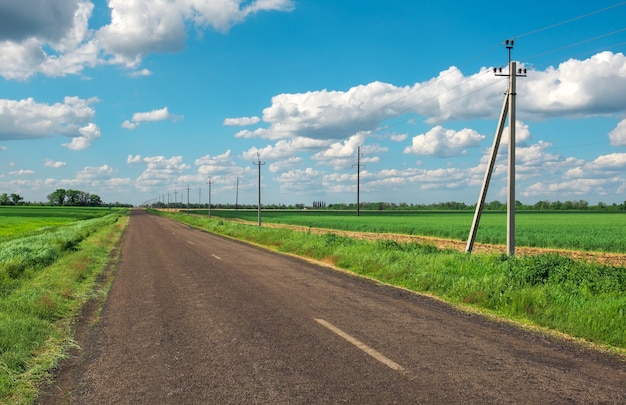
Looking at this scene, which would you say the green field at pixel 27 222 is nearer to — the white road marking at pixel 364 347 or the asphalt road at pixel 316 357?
the asphalt road at pixel 316 357

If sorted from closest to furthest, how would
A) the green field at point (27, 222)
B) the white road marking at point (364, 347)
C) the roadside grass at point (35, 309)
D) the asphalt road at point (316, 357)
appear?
the asphalt road at point (316, 357) < the roadside grass at point (35, 309) < the white road marking at point (364, 347) < the green field at point (27, 222)

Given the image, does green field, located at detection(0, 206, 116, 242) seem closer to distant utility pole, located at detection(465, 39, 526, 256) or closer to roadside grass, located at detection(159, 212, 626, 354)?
roadside grass, located at detection(159, 212, 626, 354)

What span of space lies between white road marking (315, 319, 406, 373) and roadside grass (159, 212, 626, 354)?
12.0 feet

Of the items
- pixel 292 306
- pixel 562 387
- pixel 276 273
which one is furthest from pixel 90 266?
pixel 562 387

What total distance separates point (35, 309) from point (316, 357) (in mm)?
6084

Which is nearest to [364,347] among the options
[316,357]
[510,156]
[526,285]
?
[316,357]

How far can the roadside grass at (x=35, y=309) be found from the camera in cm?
544

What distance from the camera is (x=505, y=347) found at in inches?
259

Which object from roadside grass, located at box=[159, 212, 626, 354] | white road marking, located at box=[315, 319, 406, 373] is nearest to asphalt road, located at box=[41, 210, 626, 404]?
white road marking, located at box=[315, 319, 406, 373]

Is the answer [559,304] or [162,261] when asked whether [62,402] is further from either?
[162,261]

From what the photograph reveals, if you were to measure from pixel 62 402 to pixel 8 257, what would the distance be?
44.3 ft

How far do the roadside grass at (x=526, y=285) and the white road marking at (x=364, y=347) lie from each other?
3.65 meters

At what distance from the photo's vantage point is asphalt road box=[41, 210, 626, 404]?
4.79m

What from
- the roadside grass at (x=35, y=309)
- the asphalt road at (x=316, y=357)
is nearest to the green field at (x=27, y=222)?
the roadside grass at (x=35, y=309)
